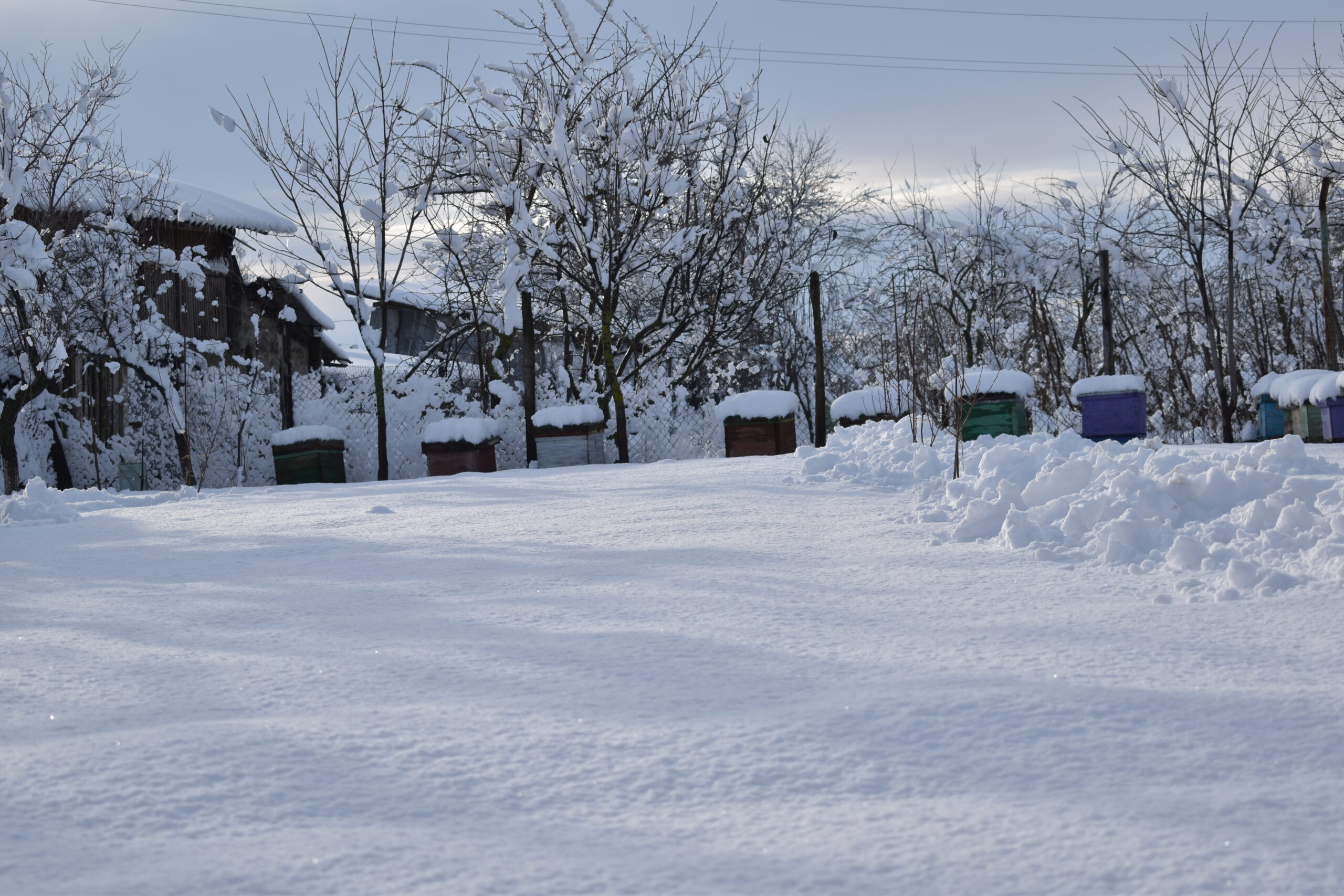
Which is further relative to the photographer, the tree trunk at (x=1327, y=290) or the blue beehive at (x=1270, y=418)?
the tree trunk at (x=1327, y=290)

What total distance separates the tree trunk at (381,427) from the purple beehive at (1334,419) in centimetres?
892

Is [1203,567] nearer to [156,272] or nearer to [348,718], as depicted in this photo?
[348,718]

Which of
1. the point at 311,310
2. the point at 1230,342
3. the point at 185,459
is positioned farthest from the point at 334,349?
the point at 1230,342

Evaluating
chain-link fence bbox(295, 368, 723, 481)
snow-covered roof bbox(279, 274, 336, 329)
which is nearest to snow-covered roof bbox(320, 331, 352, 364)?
snow-covered roof bbox(279, 274, 336, 329)

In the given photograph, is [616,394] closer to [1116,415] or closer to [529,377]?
[529,377]

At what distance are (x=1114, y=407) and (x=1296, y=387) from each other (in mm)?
1467

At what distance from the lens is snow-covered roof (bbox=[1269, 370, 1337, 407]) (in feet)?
27.1

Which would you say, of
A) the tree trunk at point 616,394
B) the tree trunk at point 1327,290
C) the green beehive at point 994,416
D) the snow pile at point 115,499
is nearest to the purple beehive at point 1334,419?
the green beehive at point 994,416

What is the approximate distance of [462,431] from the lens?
31.3 ft

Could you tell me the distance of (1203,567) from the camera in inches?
116

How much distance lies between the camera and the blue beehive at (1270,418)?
936 centimetres

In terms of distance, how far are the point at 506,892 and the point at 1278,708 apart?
147 cm

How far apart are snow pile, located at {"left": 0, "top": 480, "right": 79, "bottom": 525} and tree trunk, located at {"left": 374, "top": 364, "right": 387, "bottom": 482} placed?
4.98 m

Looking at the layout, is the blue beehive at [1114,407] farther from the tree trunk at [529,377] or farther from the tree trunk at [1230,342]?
the tree trunk at [529,377]
